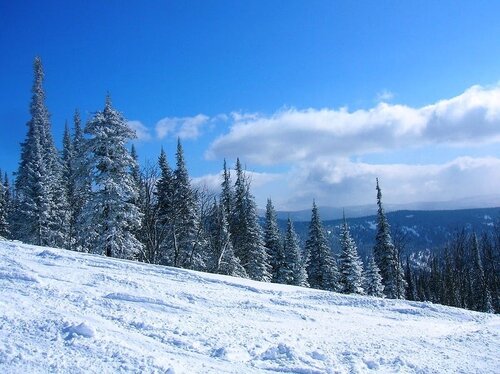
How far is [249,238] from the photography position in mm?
42750

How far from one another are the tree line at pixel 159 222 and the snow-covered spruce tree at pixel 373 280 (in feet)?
0.32

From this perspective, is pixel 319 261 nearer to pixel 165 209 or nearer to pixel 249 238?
pixel 249 238

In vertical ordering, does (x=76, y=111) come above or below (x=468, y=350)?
above

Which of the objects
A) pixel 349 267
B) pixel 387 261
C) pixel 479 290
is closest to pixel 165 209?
pixel 349 267

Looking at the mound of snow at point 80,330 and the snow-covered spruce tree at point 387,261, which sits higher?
the mound of snow at point 80,330

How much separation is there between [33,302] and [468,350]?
33.2ft

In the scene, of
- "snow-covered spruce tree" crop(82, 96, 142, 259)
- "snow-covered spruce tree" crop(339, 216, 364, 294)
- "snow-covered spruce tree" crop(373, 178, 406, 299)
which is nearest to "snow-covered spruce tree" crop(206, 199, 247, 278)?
"snow-covered spruce tree" crop(82, 96, 142, 259)

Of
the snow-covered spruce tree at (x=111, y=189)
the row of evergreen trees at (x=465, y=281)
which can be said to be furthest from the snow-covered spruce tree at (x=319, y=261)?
the snow-covered spruce tree at (x=111, y=189)

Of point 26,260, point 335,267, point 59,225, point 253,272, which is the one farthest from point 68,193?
point 26,260

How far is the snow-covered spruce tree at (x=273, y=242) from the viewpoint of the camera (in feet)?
156

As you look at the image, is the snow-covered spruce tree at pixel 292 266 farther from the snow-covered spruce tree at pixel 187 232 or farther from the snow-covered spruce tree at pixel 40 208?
the snow-covered spruce tree at pixel 40 208

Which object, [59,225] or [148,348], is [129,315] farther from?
[59,225]

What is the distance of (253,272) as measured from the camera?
41.2m

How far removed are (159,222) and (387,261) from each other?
23267 millimetres
